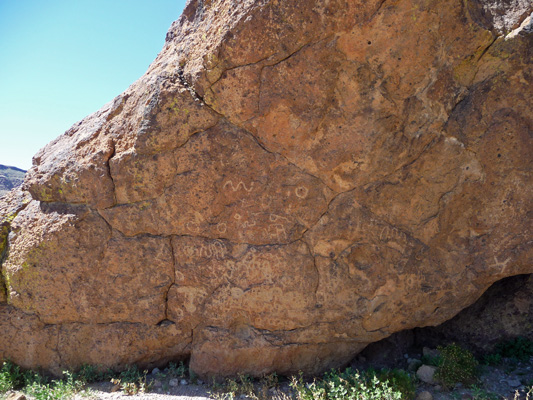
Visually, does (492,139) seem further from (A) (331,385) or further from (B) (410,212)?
(A) (331,385)

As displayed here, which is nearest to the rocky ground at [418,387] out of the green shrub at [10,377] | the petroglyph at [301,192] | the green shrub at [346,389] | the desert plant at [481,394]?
the desert plant at [481,394]

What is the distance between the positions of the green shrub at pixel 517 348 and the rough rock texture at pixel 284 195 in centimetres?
87

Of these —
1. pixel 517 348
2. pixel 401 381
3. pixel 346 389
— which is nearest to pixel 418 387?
pixel 401 381

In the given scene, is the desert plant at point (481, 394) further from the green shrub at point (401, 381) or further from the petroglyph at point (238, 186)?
the petroglyph at point (238, 186)

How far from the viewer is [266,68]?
10.6 feet

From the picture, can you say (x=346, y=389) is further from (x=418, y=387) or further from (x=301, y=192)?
(x=301, y=192)

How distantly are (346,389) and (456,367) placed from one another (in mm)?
1059

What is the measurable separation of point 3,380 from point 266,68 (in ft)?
12.9

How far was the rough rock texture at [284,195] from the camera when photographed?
3.11 meters

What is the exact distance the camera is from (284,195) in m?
3.40

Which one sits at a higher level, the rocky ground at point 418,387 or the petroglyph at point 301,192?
the petroglyph at point 301,192

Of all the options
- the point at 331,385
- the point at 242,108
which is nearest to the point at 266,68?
the point at 242,108

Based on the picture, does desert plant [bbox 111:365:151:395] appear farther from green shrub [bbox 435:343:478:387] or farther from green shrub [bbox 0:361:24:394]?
green shrub [bbox 435:343:478:387]

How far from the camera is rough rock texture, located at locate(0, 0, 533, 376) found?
3.11 metres
